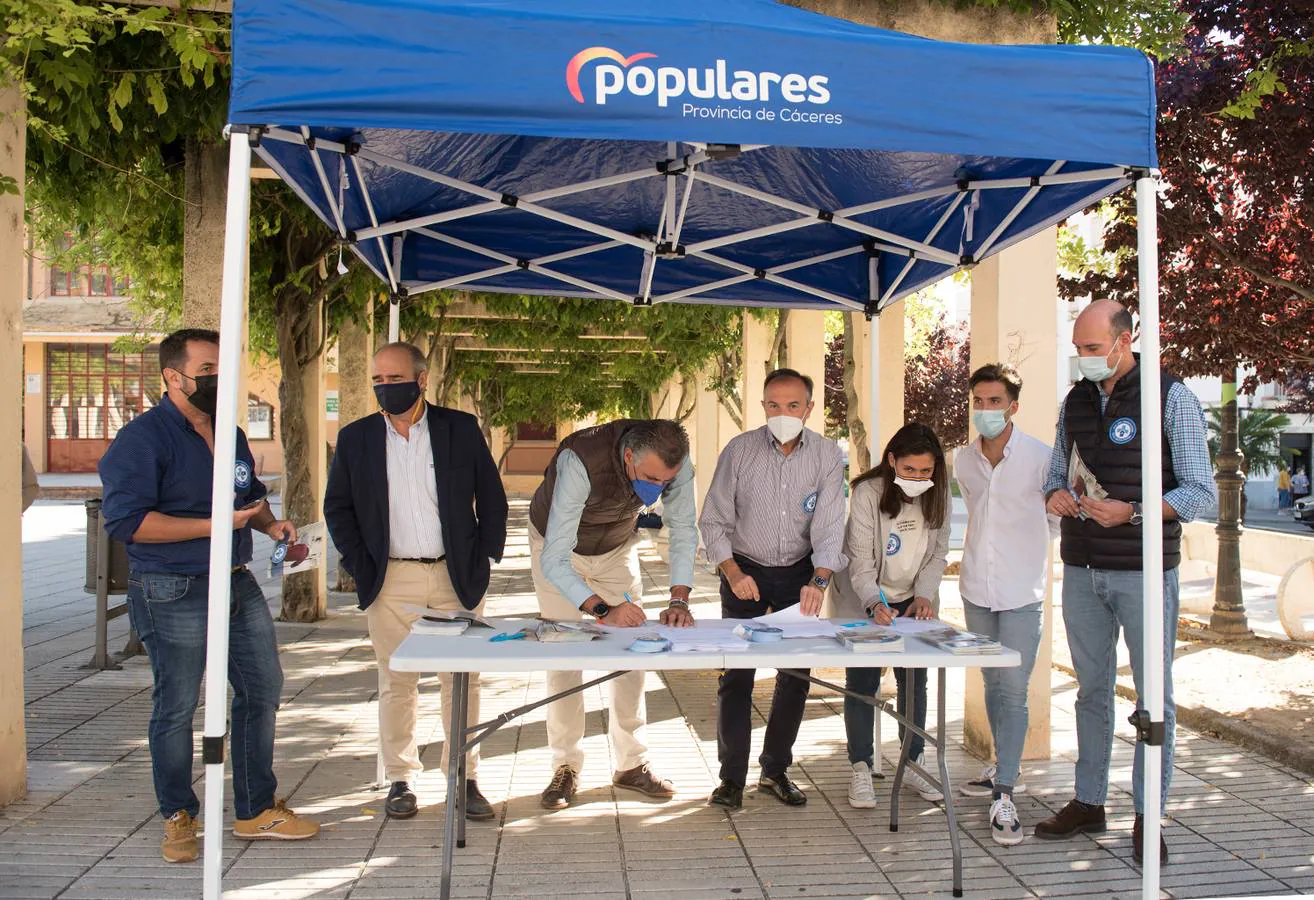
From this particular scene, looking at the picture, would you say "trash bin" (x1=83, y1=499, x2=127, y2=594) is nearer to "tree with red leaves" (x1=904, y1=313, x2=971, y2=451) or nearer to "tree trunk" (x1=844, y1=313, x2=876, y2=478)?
"tree trunk" (x1=844, y1=313, x2=876, y2=478)

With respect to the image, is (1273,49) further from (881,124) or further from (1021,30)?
(881,124)

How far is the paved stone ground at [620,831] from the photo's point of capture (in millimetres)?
4102

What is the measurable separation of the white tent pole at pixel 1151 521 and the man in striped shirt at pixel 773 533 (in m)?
1.40

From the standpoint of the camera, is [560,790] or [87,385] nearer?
[560,790]

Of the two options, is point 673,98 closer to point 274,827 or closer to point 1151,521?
point 1151,521

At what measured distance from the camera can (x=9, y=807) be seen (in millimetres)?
4863

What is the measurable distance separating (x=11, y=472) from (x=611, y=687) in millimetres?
2811

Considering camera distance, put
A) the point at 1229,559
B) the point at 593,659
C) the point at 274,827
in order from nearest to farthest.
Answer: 1. the point at 593,659
2. the point at 274,827
3. the point at 1229,559

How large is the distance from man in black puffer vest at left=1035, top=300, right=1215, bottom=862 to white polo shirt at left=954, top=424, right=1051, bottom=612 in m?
0.11

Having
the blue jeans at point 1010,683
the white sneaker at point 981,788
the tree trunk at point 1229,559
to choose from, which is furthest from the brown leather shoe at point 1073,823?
the tree trunk at point 1229,559

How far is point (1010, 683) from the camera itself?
4664 mm

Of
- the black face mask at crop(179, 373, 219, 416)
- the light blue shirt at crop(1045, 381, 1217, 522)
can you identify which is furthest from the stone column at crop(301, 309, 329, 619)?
the light blue shirt at crop(1045, 381, 1217, 522)

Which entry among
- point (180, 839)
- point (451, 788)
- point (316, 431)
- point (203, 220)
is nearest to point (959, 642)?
point (451, 788)

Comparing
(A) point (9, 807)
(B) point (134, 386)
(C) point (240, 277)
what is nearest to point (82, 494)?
(B) point (134, 386)
